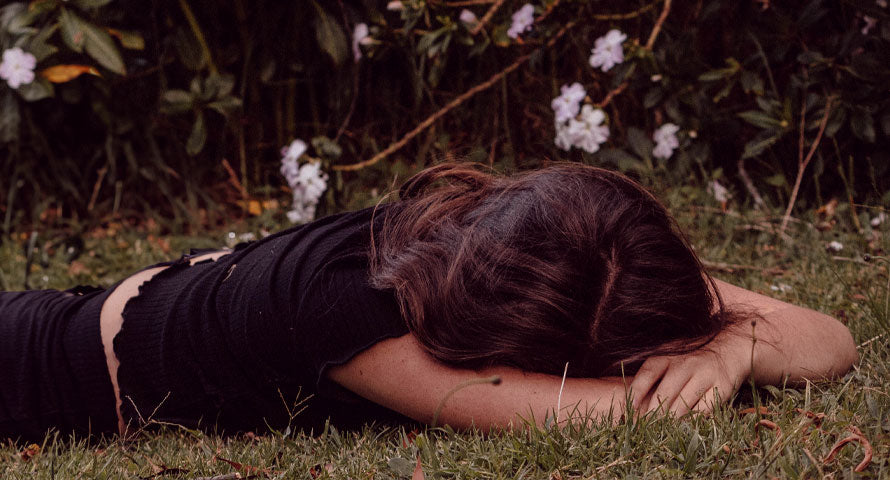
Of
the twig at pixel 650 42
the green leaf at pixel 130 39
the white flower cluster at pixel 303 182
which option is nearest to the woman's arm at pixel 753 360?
the twig at pixel 650 42

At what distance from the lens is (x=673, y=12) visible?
3.29 m

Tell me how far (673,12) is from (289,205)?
1.78 metres

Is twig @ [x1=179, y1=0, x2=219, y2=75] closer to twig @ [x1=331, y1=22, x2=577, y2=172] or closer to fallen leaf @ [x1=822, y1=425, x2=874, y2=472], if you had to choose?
twig @ [x1=331, y1=22, x2=577, y2=172]

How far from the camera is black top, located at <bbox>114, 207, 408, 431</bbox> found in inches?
61.1

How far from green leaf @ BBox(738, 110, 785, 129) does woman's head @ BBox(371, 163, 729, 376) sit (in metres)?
1.49

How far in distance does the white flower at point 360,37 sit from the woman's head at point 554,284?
193 cm

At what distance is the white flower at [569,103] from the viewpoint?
3102mm

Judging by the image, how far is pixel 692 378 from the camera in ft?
4.82

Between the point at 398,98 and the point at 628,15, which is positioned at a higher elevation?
the point at 628,15

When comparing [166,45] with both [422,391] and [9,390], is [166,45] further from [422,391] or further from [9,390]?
[422,391]

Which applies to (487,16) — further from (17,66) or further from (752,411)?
(752,411)

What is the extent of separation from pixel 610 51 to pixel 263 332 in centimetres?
194

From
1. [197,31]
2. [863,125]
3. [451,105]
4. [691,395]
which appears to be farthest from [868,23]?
[197,31]

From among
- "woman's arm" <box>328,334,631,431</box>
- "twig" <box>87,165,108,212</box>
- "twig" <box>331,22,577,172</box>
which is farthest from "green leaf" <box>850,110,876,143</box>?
"twig" <box>87,165,108,212</box>
